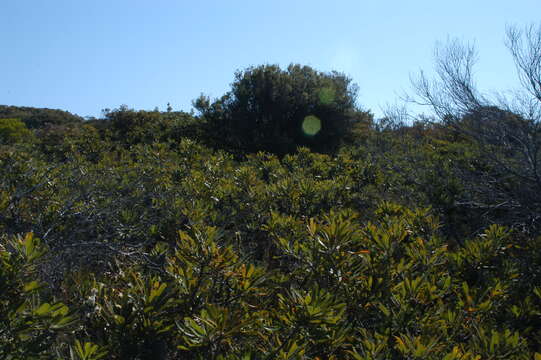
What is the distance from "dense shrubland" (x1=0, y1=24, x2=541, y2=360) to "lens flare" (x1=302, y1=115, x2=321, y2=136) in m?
4.90

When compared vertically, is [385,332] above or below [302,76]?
below

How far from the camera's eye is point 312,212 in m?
4.73

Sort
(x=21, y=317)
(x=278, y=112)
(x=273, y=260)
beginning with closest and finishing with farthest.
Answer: (x=21, y=317) → (x=273, y=260) → (x=278, y=112)

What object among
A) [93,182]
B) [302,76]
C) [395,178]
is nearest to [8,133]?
[302,76]

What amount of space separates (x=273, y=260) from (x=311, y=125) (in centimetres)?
1027

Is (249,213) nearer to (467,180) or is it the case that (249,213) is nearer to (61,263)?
(61,263)

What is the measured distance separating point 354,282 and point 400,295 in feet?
0.85

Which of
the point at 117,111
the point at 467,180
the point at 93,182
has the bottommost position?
the point at 93,182

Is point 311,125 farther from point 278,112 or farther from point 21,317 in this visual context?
point 21,317

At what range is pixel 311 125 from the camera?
1384 cm

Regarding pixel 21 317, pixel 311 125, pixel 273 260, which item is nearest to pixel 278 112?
pixel 311 125

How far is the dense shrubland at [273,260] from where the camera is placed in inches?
69.7

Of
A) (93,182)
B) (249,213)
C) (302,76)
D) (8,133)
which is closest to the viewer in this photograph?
(249,213)

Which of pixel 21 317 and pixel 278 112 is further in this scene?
pixel 278 112
